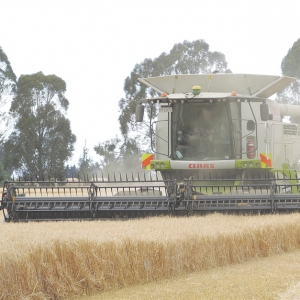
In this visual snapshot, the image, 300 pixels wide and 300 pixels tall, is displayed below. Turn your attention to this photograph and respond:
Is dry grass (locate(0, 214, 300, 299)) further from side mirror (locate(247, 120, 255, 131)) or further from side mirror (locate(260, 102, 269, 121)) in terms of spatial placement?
side mirror (locate(247, 120, 255, 131))

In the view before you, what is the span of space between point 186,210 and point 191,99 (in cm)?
230

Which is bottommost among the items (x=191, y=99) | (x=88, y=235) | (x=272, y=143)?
(x=88, y=235)

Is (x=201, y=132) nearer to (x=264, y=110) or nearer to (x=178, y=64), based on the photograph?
(x=264, y=110)

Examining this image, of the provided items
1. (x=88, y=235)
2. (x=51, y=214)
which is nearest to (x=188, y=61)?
(x=51, y=214)

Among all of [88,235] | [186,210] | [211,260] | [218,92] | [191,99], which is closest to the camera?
[88,235]

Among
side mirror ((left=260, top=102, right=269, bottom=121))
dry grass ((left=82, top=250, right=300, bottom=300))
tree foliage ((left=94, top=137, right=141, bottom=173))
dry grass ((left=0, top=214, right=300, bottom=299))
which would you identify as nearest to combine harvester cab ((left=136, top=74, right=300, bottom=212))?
side mirror ((left=260, top=102, right=269, bottom=121))

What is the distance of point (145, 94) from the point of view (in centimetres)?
3903

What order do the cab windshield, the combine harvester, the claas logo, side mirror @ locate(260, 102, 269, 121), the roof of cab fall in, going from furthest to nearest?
the roof of cab, the claas logo, the cab windshield, side mirror @ locate(260, 102, 269, 121), the combine harvester

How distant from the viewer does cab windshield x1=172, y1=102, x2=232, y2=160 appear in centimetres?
1101

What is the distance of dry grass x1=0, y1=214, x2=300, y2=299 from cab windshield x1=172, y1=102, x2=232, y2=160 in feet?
7.67

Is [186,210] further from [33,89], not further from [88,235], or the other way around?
[33,89]

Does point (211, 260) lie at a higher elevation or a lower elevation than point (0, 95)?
lower

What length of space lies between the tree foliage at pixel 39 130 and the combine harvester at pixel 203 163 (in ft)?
87.3

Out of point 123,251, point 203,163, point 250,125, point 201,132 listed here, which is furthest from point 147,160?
point 123,251
